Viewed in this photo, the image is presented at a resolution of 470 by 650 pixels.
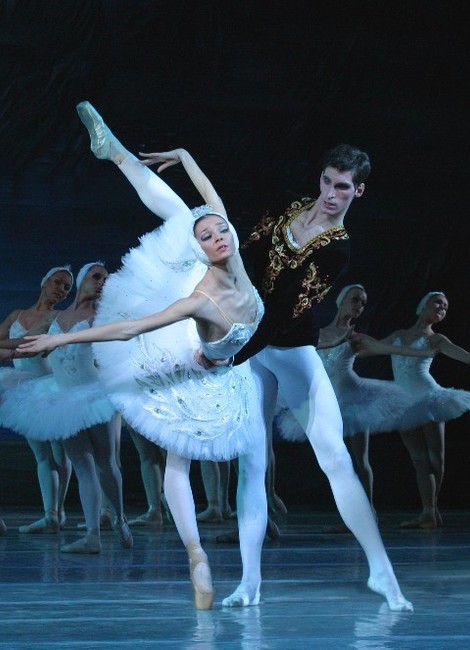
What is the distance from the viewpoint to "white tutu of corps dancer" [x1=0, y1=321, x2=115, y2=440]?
5.69 m

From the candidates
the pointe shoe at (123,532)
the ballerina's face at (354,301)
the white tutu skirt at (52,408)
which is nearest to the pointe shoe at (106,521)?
the white tutu skirt at (52,408)

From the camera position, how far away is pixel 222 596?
414 cm

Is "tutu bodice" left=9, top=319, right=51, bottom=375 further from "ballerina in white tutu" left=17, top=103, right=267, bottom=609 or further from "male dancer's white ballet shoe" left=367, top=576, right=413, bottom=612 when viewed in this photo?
A: "male dancer's white ballet shoe" left=367, top=576, right=413, bottom=612

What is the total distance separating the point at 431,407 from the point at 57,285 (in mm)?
2316

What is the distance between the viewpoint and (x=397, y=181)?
983 cm

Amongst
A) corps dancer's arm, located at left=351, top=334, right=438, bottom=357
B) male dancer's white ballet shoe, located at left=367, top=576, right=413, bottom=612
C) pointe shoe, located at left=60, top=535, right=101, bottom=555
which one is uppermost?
corps dancer's arm, located at left=351, top=334, right=438, bottom=357

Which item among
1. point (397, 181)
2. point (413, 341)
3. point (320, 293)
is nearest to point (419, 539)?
point (413, 341)

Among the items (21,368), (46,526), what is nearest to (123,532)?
(46,526)

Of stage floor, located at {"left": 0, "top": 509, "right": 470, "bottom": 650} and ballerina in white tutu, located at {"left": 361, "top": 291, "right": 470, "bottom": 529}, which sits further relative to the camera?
ballerina in white tutu, located at {"left": 361, "top": 291, "right": 470, "bottom": 529}

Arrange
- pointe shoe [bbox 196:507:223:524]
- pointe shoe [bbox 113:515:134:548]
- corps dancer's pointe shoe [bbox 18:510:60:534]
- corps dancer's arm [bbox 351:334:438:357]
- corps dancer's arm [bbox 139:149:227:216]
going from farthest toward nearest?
pointe shoe [bbox 196:507:223:524]
corps dancer's arm [bbox 351:334:438:357]
corps dancer's pointe shoe [bbox 18:510:60:534]
pointe shoe [bbox 113:515:134:548]
corps dancer's arm [bbox 139:149:227:216]

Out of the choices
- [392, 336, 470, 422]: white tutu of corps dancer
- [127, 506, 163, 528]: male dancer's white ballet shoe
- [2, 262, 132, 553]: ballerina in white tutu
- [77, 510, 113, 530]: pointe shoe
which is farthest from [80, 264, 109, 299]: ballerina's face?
[392, 336, 470, 422]: white tutu of corps dancer

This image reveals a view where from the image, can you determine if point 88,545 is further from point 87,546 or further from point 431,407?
point 431,407

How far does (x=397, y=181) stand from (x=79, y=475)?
16.2ft

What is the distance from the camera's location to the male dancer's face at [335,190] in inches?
163
